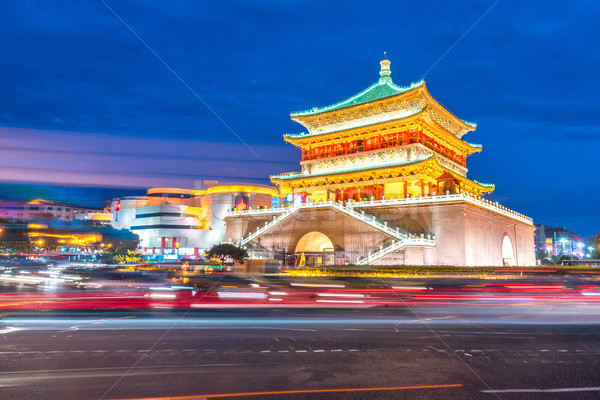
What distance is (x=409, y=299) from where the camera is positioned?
51.0ft

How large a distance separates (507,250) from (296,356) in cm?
4028

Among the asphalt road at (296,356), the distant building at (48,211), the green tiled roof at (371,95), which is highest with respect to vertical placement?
the green tiled roof at (371,95)

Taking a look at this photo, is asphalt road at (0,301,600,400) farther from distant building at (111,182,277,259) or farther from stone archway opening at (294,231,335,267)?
distant building at (111,182,277,259)

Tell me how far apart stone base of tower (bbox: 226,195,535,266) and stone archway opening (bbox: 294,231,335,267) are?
0.09m

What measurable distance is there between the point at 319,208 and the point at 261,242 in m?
7.09

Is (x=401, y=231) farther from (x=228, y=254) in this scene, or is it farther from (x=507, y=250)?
(x=228, y=254)

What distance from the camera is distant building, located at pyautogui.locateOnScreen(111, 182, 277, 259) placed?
2680 inches

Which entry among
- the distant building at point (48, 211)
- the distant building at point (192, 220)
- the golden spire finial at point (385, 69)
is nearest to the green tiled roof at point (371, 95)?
the golden spire finial at point (385, 69)

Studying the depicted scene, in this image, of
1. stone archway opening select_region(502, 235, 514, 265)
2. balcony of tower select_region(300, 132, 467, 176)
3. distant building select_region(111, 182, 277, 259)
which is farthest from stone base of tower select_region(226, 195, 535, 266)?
distant building select_region(111, 182, 277, 259)

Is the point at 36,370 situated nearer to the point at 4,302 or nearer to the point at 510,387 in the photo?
the point at 510,387

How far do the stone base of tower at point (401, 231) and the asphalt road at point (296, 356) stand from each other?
21.5 metres

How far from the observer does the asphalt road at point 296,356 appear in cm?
552

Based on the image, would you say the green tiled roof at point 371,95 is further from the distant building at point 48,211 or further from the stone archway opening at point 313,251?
the distant building at point 48,211

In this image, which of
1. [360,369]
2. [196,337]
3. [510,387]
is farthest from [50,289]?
[510,387]
